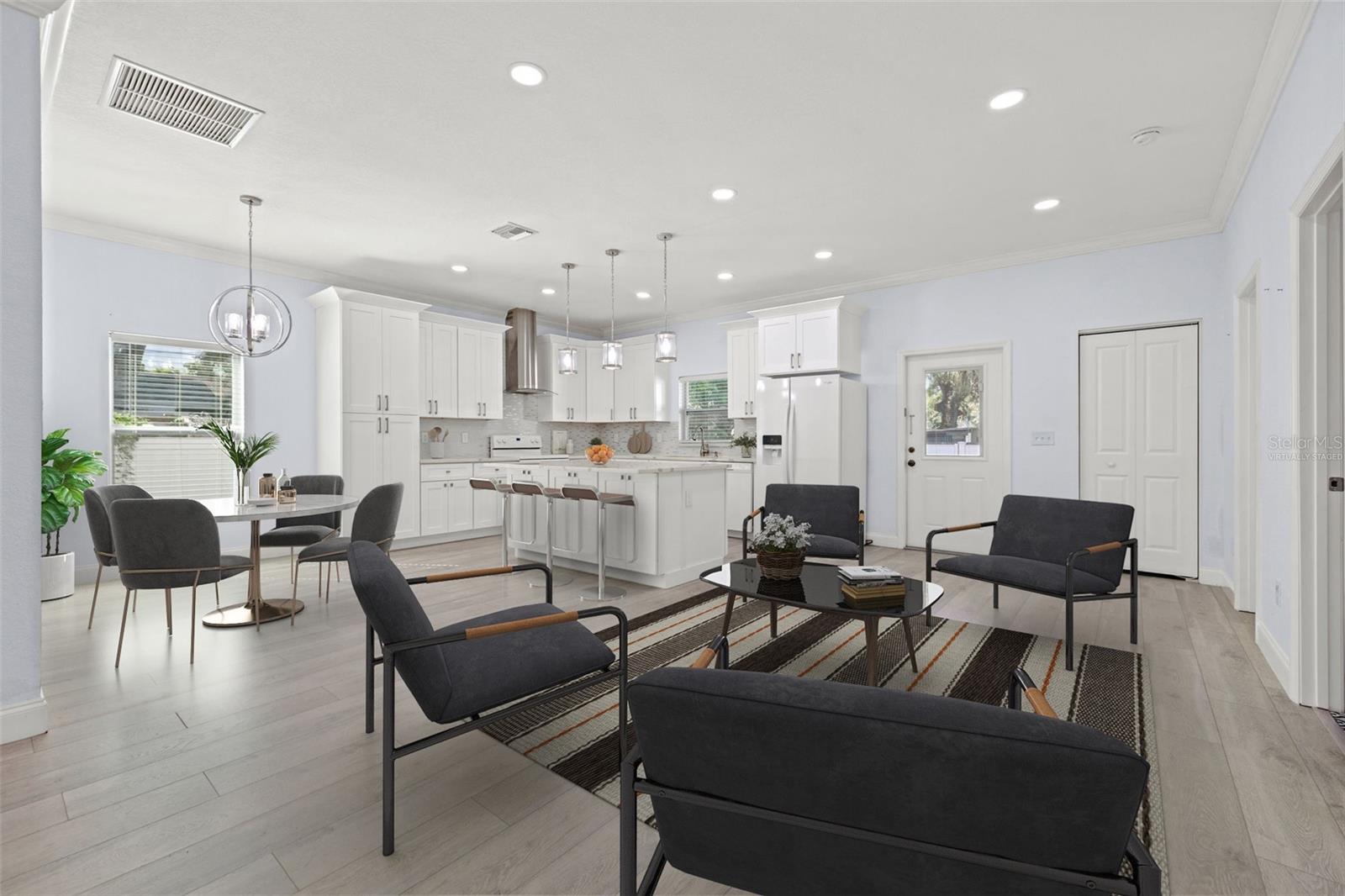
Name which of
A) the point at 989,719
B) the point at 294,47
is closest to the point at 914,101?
the point at 294,47

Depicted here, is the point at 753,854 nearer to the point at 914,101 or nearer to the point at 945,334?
the point at 914,101

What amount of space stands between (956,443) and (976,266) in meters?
1.66

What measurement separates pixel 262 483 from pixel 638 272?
12.1ft

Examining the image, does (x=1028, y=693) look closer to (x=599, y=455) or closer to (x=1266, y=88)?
(x=1266, y=88)

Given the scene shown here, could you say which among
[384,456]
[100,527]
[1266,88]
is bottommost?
[100,527]

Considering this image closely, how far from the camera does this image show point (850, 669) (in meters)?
2.93

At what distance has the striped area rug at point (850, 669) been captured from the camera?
2.19 m

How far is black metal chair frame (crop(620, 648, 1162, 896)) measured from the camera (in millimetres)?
846

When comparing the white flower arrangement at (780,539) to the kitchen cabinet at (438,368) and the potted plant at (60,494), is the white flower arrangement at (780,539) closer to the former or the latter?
the potted plant at (60,494)

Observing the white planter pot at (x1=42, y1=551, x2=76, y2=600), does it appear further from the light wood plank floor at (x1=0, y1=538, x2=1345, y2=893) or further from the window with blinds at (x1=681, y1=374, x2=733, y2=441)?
the window with blinds at (x1=681, y1=374, x2=733, y2=441)

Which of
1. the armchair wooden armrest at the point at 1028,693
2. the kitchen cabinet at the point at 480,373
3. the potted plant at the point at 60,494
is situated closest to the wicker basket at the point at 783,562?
the armchair wooden armrest at the point at 1028,693

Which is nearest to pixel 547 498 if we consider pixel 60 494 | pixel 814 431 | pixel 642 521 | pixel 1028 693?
pixel 642 521

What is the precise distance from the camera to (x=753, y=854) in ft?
3.44

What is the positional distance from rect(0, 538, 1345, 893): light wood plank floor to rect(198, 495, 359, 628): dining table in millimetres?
475
